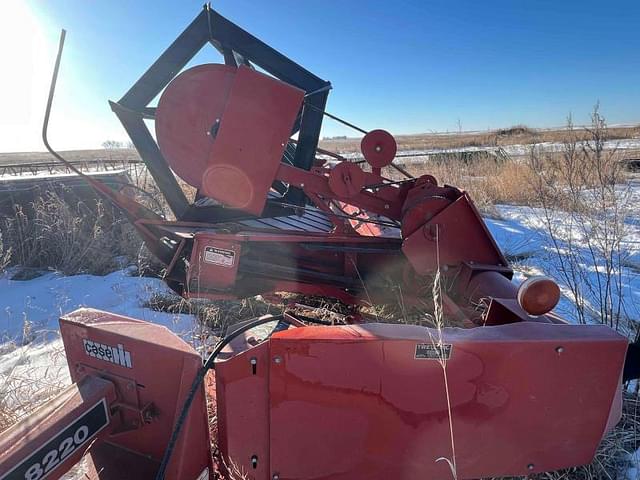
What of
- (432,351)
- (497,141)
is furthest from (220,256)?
(497,141)

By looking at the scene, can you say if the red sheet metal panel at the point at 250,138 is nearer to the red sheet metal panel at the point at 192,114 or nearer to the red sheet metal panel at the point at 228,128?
the red sheet metal panel at the point at 228,128

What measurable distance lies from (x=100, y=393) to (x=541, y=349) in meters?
1.45

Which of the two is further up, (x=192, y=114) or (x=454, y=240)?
(x=192, y=114)

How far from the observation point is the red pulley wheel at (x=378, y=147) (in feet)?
8.84

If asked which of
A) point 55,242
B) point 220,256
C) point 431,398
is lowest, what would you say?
point 431,398

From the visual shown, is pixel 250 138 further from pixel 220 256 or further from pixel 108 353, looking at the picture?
pixel 108 353

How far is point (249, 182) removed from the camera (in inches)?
95.2

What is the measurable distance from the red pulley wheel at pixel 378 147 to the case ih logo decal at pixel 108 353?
1.97 metres

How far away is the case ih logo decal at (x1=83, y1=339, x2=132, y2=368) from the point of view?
1257 millimetres

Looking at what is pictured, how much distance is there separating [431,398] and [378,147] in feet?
5.92

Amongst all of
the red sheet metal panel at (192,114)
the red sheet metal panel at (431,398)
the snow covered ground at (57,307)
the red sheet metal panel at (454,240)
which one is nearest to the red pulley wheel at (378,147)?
the red sheet metal panel at (454,240)

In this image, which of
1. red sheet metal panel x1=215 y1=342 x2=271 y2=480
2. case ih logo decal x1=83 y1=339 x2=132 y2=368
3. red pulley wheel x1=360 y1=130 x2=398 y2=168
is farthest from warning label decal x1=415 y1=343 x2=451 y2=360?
red pulley wheel x1=360 y1=130 x2=398 y2=168

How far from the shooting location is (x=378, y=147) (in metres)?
2.71

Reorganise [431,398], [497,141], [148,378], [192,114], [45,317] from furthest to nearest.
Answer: [497,141], [45,317], [192,114], [431,398], [148,378]
